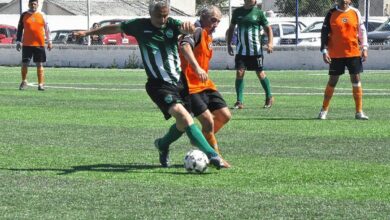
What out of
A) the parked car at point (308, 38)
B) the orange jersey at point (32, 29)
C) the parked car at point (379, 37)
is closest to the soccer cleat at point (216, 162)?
the orange jersey at point (32, 29)

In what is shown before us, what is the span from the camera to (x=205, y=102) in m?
11.2

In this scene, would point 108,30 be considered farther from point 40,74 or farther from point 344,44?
point 40,74

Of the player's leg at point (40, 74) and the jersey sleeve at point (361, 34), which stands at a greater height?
the jersey sleeve at point (361, 34)

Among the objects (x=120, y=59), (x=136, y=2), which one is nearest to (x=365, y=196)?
(x=120, y=59)

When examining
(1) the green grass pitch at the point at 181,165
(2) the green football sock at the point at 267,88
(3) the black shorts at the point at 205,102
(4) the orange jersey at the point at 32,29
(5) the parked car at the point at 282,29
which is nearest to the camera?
(1) the green grass pitch at the point at 181,165

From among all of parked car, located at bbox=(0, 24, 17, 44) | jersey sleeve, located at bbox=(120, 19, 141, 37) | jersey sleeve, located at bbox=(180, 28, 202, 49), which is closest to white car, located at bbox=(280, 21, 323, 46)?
parked car, located at bbox=(0, 24, 17, 44)

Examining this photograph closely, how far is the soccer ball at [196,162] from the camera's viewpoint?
10086 millimetres

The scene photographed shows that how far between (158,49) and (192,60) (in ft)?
1.40

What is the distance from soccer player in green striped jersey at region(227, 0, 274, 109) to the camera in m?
19.4

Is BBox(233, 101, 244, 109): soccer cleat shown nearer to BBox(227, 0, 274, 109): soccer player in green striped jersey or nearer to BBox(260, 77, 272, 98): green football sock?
BBox(227, 0, 274, 109): soccer player in green striped jersey

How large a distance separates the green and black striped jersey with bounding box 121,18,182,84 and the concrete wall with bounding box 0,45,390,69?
82.6 feet

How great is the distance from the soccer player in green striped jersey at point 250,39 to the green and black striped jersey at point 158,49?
877 cm

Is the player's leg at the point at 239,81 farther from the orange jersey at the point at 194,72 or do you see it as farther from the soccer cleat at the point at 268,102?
the orange jersey at the point at 194,72

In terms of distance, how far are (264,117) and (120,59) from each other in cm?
2251
